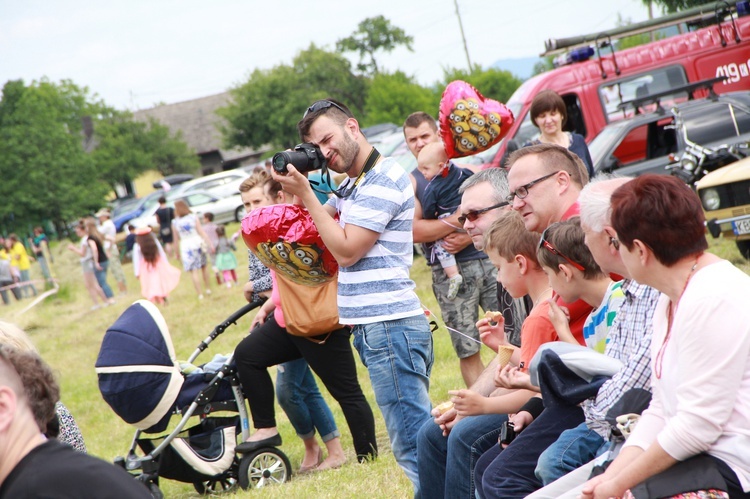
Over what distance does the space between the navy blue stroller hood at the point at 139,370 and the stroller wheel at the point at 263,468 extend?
0.64 metres

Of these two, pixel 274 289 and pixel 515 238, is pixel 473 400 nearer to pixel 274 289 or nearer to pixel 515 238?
pixel 515 238

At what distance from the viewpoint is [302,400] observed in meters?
5.89

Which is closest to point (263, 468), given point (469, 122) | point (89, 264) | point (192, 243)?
point (469, 122)

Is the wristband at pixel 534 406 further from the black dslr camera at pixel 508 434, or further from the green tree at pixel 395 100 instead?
the green tree at pixel 395 100

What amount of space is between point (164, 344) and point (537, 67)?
4831cm

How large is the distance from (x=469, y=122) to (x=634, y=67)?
27.9 feet

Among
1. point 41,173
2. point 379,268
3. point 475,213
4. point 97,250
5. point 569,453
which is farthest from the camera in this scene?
point 41,173

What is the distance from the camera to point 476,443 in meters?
3.60

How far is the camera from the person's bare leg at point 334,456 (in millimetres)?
5844

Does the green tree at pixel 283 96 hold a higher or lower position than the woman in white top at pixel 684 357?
higher

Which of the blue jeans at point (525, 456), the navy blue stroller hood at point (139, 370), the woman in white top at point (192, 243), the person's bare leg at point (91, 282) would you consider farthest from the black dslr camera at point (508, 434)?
the person's bare leg at point (91, 282)

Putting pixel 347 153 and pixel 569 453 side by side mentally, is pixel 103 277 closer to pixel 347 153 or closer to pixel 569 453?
pixel 347 153

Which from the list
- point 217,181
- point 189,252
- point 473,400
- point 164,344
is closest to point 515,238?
point 473,400

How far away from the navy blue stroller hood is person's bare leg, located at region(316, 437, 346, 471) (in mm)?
1145
